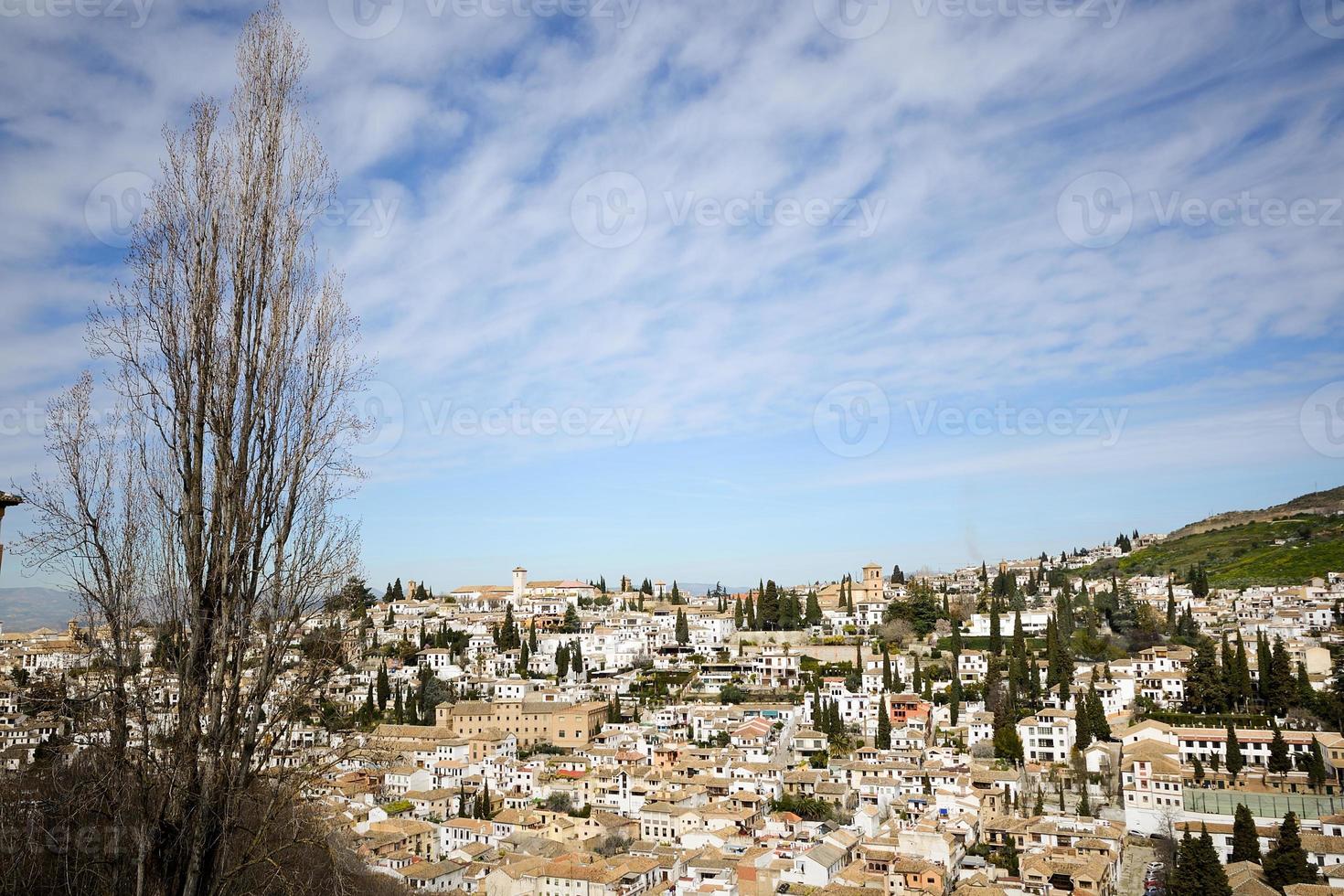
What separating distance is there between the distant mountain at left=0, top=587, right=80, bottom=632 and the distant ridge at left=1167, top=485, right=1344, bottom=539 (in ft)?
266

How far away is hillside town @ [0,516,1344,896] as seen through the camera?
61.3ft

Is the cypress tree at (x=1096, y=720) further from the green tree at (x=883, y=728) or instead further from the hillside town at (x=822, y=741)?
the green tree at (x=883, y=728)

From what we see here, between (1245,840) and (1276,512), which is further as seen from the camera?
(1276,512)

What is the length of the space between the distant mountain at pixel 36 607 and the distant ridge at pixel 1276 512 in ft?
266

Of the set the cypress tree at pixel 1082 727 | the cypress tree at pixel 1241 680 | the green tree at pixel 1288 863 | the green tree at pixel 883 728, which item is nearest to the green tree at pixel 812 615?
the green tree at pixel 883 728

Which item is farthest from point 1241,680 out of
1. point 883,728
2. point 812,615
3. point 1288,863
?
point 812,615

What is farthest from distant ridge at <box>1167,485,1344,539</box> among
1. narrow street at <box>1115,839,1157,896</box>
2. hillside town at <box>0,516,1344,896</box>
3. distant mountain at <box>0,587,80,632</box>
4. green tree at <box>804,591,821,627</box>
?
distant mountain at <box>0,587,80,632</box>

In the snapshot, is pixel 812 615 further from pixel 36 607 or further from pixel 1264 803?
pixel 36 607

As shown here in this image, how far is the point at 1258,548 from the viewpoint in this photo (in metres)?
62.8

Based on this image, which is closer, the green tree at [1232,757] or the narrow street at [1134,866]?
the narrow street at [1134,866]

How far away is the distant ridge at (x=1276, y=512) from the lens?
7144cm

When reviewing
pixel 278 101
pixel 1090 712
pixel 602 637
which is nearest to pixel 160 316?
pixel 278 101

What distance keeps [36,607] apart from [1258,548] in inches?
2810

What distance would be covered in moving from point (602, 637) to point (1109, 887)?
29.0 m
